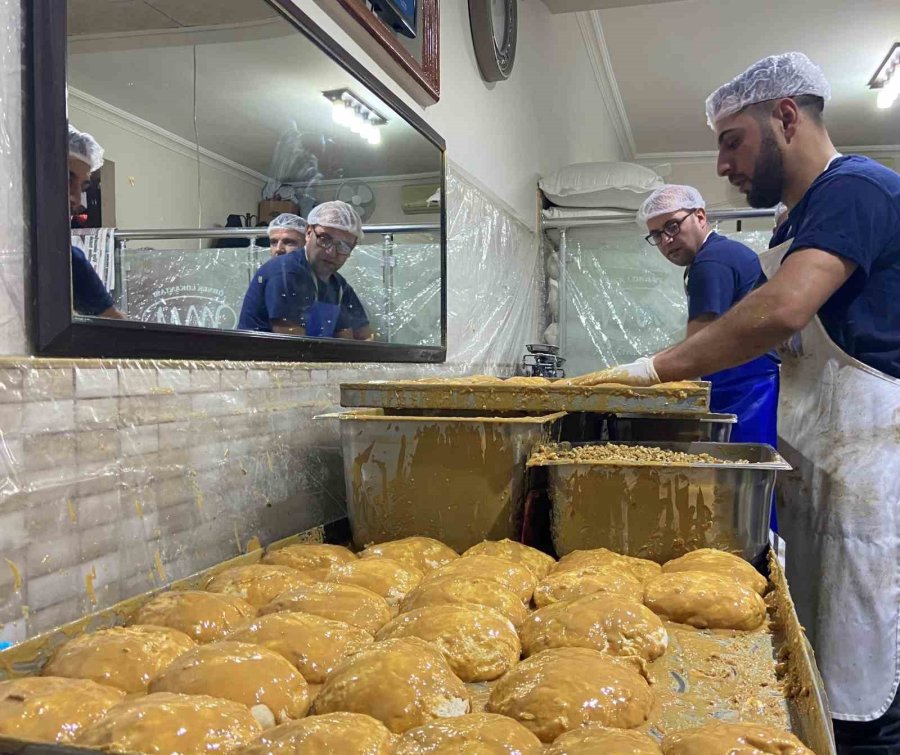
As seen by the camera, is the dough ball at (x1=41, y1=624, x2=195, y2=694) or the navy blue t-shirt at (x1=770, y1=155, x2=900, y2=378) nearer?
the dough ball at (x1=41, y1=624, x2=195, y2=694)

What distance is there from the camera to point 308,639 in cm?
102

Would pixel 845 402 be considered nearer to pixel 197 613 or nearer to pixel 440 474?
pixel 440 474

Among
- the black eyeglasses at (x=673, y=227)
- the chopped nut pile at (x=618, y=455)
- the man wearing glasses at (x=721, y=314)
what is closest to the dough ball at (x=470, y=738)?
the chopped nut pile at (x=618, y=455)

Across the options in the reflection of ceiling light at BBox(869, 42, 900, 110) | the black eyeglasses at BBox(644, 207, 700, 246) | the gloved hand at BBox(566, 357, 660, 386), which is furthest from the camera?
the reflection of ceiling light at BBox(869, 42, 900, 110)

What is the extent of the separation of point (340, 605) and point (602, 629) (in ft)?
1.36

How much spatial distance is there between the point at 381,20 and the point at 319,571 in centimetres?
161

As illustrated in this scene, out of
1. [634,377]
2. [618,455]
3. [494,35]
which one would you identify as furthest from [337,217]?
[494,35]

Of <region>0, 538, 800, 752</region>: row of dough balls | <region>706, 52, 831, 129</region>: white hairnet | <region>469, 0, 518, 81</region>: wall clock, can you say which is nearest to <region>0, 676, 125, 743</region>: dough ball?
<region>0, 538, 800, 752</region>: row of dough balls

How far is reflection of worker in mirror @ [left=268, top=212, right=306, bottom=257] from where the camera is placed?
1694 mm

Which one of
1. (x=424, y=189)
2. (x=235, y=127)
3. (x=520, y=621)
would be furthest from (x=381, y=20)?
(x=520, y=621)

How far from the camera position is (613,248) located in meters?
4.82

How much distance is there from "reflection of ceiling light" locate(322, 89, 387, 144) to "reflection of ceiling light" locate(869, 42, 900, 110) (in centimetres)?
535

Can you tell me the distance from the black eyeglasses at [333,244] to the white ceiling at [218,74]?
18cm

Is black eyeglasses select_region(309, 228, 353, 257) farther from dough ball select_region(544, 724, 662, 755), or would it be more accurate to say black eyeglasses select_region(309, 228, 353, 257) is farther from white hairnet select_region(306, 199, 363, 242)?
dough ball select_region(544, 724, 662, 755)
